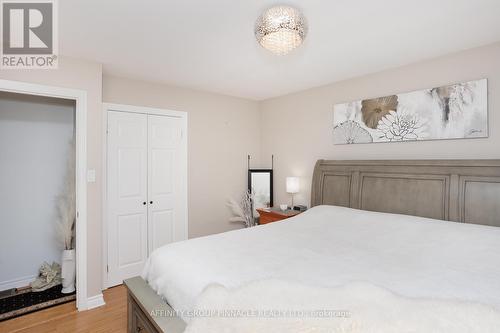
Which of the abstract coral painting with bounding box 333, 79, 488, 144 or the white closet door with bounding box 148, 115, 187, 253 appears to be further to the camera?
the white closet door with bounding box 148, 115, 187, 253

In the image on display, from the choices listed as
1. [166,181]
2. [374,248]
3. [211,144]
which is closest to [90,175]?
[166,181]

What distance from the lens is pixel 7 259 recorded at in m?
3.02

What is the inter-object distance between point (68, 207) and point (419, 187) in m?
3.76

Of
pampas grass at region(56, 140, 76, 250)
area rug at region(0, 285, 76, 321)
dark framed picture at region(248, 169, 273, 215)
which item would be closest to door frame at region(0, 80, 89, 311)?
area rug at region(0, 285, 76, 321)

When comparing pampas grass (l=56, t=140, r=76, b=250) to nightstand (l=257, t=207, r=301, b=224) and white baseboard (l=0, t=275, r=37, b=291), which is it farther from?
nightstand (l=257, t=207, r=301, b=224)

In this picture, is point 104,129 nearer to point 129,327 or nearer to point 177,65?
point 177,65

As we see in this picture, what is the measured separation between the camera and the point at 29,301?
2.71 m

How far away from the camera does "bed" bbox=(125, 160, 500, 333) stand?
4.69ft

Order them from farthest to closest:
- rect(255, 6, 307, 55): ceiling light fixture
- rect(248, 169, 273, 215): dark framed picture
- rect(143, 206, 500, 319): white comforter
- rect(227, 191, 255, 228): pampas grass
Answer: rect(248, 169, 273, 215): dark framed picture, rect(227, 191, 255, 228): pampas grass, rect(255, 6, 307, 55): ceiling light fixture, rect(143, 206, 500, 319): white comforter

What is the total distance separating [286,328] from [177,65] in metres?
2.56

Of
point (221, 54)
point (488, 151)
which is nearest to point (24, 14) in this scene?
point (221, 54)

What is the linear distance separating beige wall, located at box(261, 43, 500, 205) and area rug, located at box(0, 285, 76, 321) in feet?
9.46

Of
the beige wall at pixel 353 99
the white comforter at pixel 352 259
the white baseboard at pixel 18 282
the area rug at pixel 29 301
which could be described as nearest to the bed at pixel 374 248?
the white comforter at pixel 352 259

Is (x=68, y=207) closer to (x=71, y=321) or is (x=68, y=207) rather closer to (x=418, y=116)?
(x=71, y=321)
